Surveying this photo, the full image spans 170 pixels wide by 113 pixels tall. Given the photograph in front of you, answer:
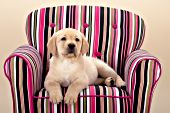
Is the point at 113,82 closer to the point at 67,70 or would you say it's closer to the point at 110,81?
the point at 110,81

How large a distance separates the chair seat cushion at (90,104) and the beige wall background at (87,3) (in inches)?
36.5

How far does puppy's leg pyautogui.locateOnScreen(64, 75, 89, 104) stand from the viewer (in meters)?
1.54

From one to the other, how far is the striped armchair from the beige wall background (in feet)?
0.88

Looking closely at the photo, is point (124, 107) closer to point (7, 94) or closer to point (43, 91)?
point (43, 91)

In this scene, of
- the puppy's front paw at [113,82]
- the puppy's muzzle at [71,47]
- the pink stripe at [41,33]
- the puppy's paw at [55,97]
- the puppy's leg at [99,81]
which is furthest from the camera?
the pink stripe at [41,33]

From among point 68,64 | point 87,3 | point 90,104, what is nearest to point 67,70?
point 68,64

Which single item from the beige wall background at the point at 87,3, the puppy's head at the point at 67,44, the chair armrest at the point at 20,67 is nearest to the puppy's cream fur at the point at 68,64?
the puppy's head at the point at 67,44

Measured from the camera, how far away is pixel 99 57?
2.08 meters

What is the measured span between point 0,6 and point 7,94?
Result: 0.66 m

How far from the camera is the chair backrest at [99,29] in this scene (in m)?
Result: 2.07

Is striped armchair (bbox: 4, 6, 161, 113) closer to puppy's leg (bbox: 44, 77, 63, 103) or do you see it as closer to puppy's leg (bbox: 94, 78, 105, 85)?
puppy's leg (bbox: 44, 77, 63, 103)

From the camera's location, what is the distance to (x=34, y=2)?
2361 millimetres

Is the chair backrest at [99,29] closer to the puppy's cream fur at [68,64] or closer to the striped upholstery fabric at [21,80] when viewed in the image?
the puppy's cream fur at [68,64]

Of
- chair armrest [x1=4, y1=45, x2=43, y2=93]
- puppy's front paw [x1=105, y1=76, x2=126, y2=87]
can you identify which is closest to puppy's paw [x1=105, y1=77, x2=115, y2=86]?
puppy's front paw [x1=105, y1=76, x2=126, y2=87]
